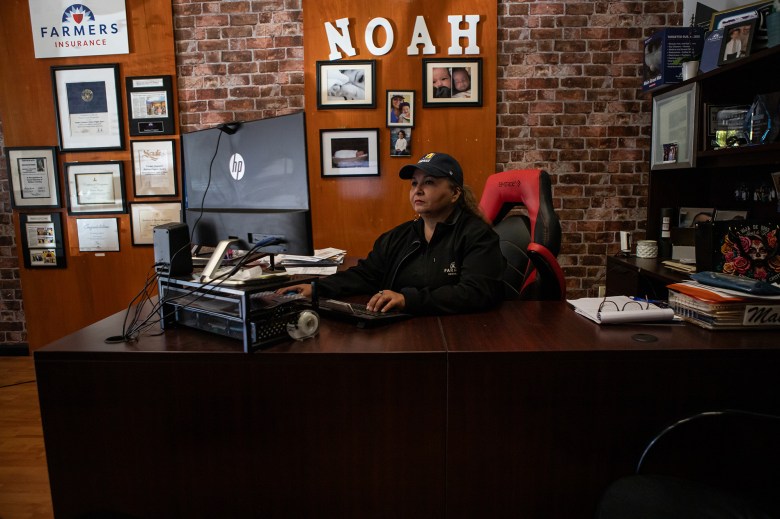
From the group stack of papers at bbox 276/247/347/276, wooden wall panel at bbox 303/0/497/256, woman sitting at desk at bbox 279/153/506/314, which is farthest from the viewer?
wooden wall panel at bbox 303/0/497/256

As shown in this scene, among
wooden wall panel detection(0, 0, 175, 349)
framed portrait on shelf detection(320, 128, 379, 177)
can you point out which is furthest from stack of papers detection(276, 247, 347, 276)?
wooden wall panel detection(0, 0, 175, 349)

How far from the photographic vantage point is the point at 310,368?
1.25 meters

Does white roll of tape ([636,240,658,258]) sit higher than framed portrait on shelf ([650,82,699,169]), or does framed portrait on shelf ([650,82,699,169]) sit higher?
framed portrait on shelf ([650,82,699,169])

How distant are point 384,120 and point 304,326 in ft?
7.58

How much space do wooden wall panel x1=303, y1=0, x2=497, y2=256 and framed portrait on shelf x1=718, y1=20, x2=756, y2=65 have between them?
1.31 meters

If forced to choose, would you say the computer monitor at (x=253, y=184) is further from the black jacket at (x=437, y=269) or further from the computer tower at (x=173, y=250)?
the black jacket at (x=437, y=269)

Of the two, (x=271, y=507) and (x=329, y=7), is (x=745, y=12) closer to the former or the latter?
(x=329, y=7)

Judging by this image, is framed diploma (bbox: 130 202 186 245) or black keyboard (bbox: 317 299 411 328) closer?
black keyboard (bbox: 317 299 411 328)

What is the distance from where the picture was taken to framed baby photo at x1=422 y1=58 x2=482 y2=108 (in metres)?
3.26

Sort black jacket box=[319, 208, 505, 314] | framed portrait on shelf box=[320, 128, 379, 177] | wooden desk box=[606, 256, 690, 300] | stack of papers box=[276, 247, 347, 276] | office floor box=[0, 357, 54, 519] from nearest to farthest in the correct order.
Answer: black jacket box=[319, 208, 505, 314] → office floor box=[0, 357, 54, 519] → stack of papers box=[276, 247, 347, 276] → wooden desk box=[606, 256, 690, 300] → framed portrait on shelf box=[320, 128, 379, 177]

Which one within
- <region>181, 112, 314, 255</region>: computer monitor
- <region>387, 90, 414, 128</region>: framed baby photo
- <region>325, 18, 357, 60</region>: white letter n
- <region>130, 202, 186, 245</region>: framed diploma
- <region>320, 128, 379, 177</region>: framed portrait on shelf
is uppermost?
<region>325, 18, 357, 60</region>: white letter n

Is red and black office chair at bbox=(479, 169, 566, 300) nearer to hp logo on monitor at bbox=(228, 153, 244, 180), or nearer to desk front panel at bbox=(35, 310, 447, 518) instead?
desk front panel at bbox=(35, 310, 447, 518)

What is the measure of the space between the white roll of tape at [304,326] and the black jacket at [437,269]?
1.15ft

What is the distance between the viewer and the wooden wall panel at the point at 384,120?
3.26m
